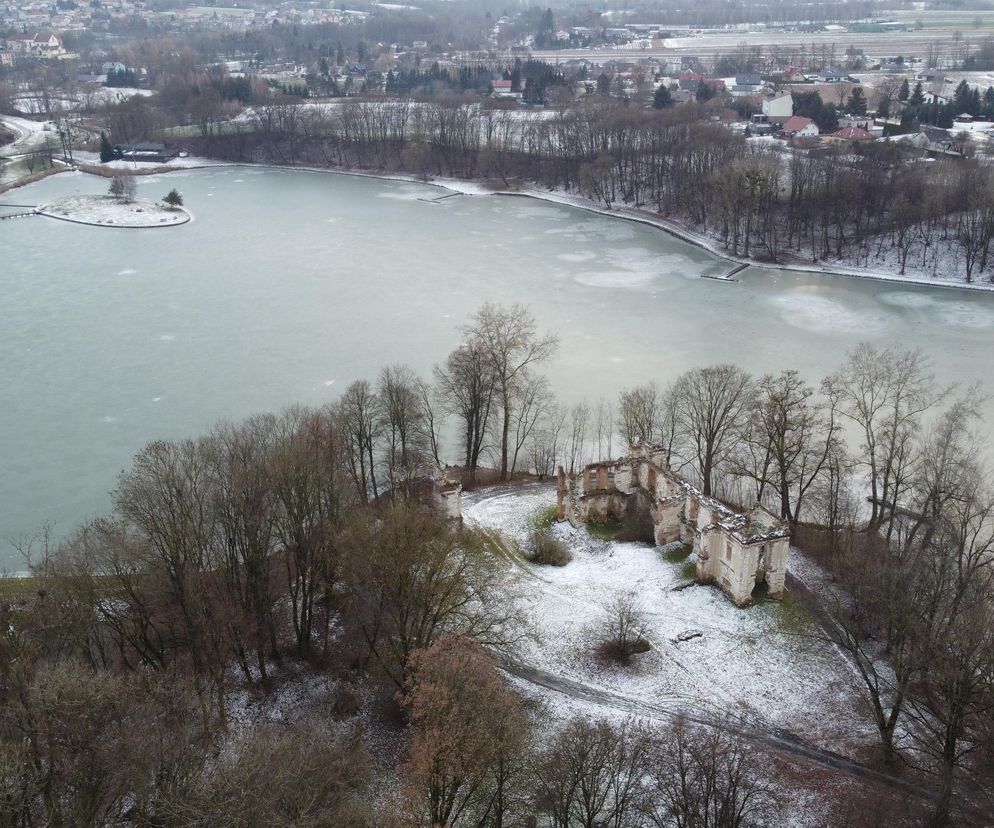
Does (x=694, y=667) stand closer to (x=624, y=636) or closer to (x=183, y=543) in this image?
(x=624, y=636)

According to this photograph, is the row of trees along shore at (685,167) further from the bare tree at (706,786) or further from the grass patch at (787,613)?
the bare tree at (706,786)

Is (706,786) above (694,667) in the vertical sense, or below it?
above

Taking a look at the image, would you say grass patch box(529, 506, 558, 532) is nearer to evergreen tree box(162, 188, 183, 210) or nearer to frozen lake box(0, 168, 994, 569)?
frozen lake box(0, 168, 994, 569)

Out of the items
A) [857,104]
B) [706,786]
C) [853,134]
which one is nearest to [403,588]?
[706,786]

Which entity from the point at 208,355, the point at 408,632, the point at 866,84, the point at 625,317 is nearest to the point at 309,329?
the point at 208,355

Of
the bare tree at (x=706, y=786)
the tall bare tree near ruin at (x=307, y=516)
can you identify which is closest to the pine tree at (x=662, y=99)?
the tall bare tree near ruin at (x=307, y=516)

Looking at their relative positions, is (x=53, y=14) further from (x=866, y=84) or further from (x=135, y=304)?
(x=135, y=304)
